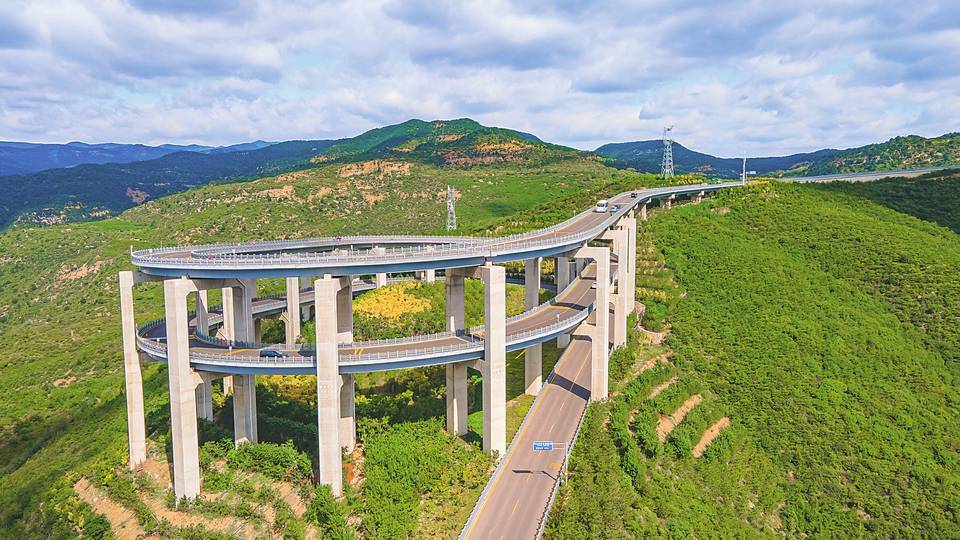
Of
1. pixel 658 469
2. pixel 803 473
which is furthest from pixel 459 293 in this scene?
pixel 803 473

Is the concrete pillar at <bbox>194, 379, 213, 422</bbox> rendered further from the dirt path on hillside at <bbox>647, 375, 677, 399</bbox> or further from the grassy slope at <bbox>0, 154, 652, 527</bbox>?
the dirt path on hillside at <bbox>647, 375, 677, 399</bbox>

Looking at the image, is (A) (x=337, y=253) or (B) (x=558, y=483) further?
(A) (x=337, y=253)

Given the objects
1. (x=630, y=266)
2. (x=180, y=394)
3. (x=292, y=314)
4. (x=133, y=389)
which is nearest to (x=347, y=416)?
(x=180, y=394)

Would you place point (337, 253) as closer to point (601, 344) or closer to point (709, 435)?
point (601, 344)

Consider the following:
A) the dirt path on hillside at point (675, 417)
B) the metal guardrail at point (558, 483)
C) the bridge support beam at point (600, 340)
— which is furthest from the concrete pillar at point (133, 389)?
the dirt path on hillside at point (675, 417)

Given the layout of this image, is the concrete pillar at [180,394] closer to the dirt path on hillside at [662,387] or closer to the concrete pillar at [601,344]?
the concrete pillar at [601,344]

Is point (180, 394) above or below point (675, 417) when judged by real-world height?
above

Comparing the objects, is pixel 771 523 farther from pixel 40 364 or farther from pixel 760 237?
pixel 40 364
